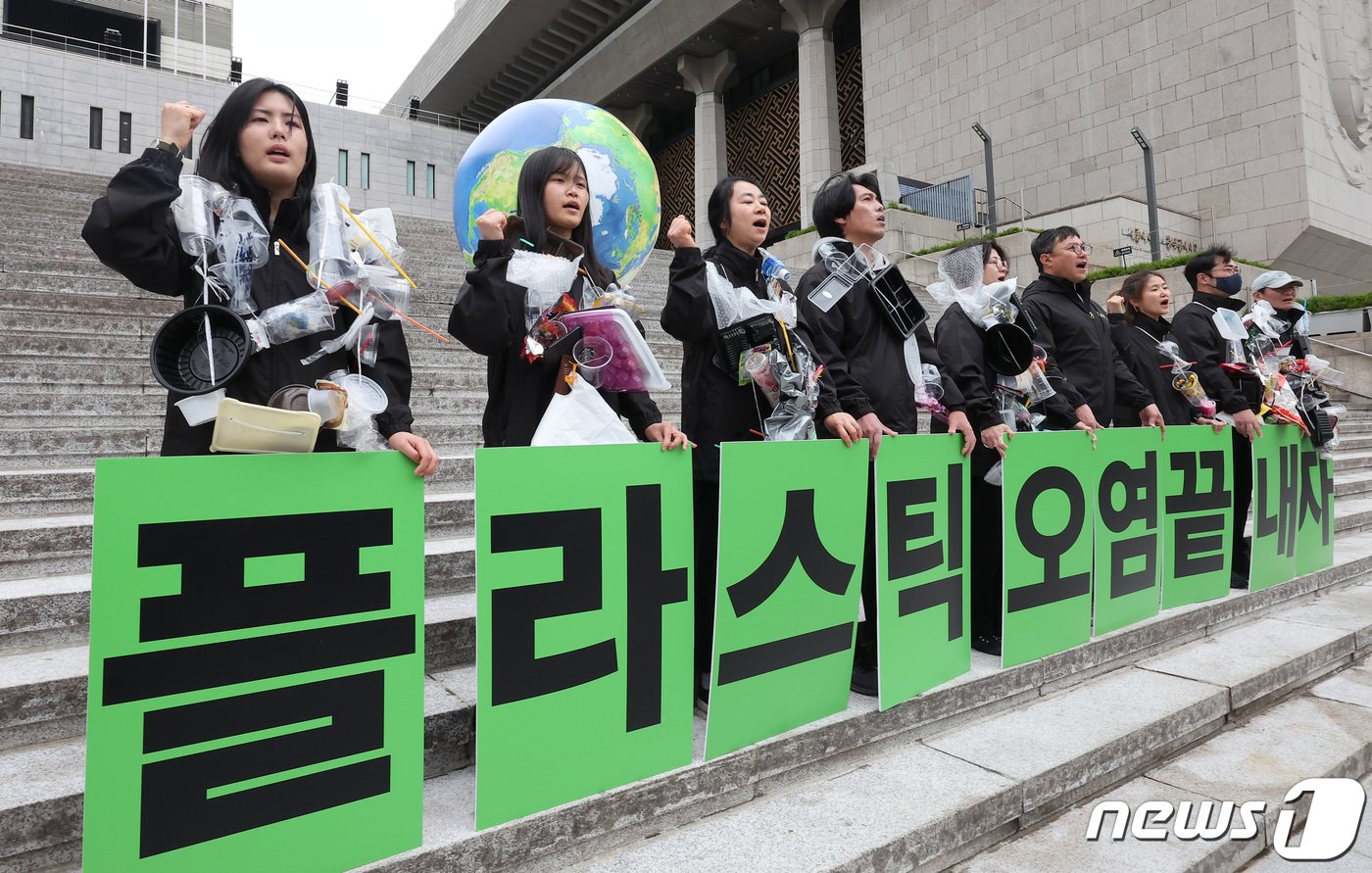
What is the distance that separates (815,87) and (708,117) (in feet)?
14.8

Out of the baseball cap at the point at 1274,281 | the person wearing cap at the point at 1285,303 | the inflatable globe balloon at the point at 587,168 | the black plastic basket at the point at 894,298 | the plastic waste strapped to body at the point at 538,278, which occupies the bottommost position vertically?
the plastic waste strapped to body at the point at 538,278

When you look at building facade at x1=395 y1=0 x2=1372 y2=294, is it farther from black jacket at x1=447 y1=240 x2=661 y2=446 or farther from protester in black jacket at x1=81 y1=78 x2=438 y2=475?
protester in black jacket at x1=81 y1=78 x2=438 y2=475

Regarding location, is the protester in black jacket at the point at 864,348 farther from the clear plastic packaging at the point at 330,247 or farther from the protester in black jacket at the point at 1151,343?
the protester in black jacket at the point at 1151,343

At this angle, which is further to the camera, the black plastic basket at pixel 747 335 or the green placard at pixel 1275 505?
the green placard at pixel 1275 505

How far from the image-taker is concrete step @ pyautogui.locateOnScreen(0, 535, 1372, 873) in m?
1.73

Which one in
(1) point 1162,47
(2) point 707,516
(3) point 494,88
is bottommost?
(2) point 707,516

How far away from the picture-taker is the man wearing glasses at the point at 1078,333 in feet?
12.1

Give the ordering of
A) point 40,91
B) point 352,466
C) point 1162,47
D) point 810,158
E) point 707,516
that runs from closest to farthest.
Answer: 1. point 352,466
2. point 707,516
3. point 1162,47
4. point 40,91
5. point 810,158

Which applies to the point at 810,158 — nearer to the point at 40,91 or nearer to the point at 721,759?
the point at 40,91

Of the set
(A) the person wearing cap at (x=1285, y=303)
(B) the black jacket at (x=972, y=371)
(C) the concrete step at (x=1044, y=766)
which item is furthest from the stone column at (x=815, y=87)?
(C) the concrete step at (x=1044, y=766)

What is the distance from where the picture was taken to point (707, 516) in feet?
8.23

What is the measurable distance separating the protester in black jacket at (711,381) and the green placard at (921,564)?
28 cm

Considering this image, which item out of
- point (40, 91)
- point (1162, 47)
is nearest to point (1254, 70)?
point (1162, 47)

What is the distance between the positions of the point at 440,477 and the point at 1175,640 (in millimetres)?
3443
